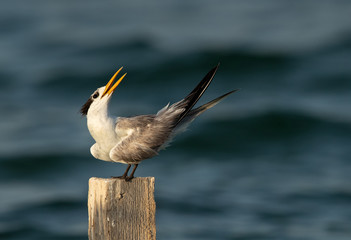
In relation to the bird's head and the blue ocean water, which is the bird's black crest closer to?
the bird's head

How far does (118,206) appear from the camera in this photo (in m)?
7.18

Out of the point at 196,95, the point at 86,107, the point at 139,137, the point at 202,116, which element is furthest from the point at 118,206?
the point at 202,116

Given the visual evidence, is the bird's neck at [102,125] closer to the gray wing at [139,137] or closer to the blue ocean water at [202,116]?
the gray wing at [139,137]

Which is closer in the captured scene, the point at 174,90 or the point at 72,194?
the point at 72,194

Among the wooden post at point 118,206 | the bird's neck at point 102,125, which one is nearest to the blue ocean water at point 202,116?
the wooden post at point 118,206

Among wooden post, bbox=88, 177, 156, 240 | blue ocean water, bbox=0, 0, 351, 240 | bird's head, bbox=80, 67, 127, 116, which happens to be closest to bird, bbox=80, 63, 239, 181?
bird's head, bbox=80, 67, 127, 116

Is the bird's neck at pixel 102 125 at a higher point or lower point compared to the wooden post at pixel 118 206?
higher

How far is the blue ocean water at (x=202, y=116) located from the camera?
2142 cm

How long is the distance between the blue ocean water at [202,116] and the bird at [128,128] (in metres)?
11.9

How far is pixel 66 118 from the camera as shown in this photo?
3028 centimetres

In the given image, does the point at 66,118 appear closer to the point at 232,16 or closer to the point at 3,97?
the point at 3,97

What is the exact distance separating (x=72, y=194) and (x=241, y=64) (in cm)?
1328

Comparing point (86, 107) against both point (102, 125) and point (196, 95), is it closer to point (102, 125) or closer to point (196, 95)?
point (102, 125)

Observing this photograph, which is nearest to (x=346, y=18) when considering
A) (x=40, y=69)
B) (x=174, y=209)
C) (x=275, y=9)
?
(x=275, y=9)
